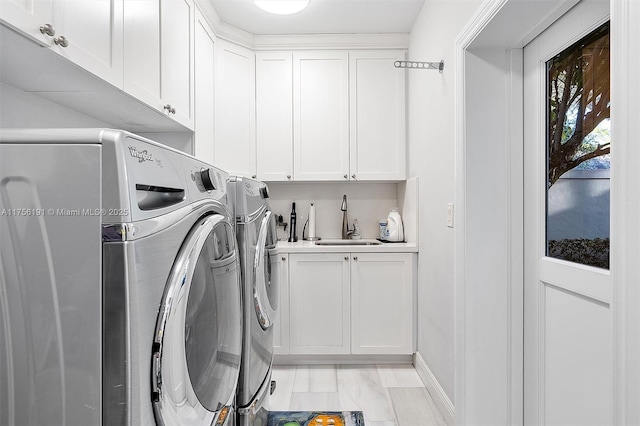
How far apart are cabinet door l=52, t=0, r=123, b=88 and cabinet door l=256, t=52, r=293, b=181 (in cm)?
151

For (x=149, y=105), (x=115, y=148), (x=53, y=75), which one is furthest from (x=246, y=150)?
(x=115, y=148)

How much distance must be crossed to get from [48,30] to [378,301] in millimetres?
2346

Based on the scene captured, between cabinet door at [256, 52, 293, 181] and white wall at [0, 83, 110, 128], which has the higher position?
cabinet door at [256, 52, 293, 181]

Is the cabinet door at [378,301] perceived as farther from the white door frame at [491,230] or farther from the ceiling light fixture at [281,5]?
the ceiling light fixture at [281,5]

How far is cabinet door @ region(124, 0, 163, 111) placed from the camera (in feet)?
4.81

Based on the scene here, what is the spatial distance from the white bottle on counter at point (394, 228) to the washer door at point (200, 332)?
188 cm

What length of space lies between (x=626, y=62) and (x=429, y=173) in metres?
1.48

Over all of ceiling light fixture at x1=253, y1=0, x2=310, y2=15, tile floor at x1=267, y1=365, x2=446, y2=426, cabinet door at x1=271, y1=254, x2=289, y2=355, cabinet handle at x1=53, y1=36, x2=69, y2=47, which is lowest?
tile floor at x1=267, y1=365, x2=446, y2=426

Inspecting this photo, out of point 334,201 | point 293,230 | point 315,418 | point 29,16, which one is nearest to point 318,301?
point 293,230

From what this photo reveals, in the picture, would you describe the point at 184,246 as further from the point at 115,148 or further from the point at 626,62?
the point at 626,62

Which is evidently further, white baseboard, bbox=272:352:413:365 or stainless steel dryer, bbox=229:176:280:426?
white baseboard, bbox=272:352:413:365

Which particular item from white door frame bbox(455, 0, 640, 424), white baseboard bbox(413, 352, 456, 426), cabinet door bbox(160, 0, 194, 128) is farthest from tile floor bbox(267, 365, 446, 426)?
cabinet door bbox(160, 0, 194, 128)

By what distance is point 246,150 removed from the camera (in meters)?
2.83

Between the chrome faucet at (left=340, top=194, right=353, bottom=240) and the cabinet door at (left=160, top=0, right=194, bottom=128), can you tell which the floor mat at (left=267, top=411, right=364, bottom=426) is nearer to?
the chrome faucet at (left=340, top=194, right=353, bottom=240)
